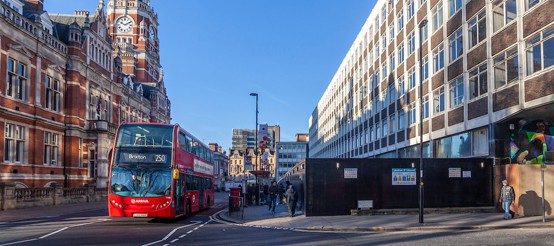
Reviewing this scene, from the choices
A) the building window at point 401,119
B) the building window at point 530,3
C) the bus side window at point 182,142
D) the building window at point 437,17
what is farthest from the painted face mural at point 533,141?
the bus side window at point 182,142

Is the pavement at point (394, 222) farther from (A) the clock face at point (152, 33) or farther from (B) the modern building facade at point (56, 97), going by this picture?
(A) the clock face at point (152, 33)

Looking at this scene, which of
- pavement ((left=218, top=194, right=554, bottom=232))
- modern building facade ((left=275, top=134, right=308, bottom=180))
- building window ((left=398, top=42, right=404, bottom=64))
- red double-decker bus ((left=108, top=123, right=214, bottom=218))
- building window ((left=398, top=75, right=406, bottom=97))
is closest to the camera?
pavement ((left=218, top=194, right=554, bottom=232))

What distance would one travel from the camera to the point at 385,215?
22.1 meters

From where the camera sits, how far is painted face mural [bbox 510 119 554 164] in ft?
72.3

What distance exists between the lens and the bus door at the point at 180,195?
20.1 m

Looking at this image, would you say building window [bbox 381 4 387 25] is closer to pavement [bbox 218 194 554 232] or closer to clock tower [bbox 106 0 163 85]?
pavement [bbox 218 194 554 232]

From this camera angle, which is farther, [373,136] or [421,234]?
[373,136]

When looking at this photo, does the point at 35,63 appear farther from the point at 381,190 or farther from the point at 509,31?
the point at 509,31

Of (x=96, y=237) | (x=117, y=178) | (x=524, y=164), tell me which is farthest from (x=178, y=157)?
(x=524, y=164)

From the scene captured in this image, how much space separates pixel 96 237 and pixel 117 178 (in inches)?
182

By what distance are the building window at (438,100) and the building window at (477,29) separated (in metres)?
4.58

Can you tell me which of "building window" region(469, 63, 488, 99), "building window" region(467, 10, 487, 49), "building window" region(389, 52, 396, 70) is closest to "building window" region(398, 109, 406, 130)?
"building window" region(389, 52, 396, 70)

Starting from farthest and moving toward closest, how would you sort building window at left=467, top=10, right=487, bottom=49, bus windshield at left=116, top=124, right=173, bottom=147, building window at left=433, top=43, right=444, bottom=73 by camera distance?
1. building window at left=433, top=43, right=444, bottom=73
2. building window at left=467, top=10, right=487, bottom=49
3. bus windshield at left=116, top=124, right=173, bottom=147

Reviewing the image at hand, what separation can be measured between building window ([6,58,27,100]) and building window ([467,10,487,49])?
29.1 m
